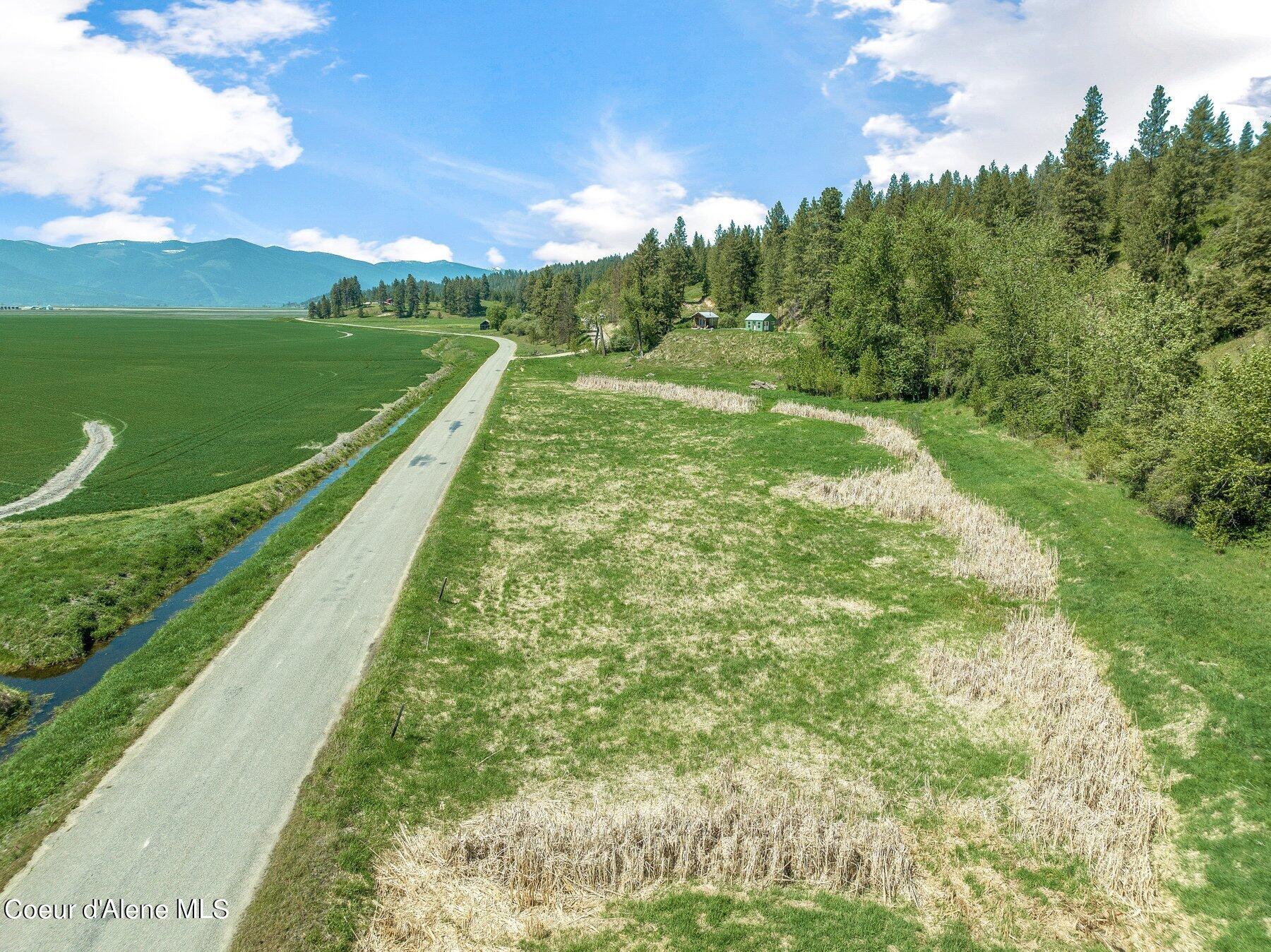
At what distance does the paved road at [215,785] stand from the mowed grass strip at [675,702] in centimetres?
94

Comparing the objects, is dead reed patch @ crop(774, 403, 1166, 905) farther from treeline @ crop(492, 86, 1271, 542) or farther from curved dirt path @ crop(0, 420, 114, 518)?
curved dirt path @ crop(0, 420, 114, 518)

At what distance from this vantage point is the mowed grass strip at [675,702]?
43.0ft

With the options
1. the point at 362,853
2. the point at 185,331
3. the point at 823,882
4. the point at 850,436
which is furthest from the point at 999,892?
the point at 185,331

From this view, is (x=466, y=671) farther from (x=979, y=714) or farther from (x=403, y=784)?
(x=979, y=714)

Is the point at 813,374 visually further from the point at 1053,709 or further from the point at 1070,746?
the point at 1070,746

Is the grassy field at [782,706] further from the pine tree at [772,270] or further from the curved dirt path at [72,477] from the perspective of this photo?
the pine tree at [772,270]

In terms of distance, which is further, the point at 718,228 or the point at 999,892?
the point at 718,228

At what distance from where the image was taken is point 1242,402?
26.6 meters

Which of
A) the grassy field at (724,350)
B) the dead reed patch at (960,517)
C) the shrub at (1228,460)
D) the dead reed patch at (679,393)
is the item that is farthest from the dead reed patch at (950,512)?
the grassy field at (724,350)

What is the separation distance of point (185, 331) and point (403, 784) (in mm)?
210255

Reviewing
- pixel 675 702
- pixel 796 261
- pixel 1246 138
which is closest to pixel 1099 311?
pixel 675 702

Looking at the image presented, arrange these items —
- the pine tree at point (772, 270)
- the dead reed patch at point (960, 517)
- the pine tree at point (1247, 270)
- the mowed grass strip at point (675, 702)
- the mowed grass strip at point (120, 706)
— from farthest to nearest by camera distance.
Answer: the pine tree at point (772, 270), the pine tree at point (1247, 270), the dead reed patch at point (960, 517), the mowed grass strip at point (120, 706), the mowed grass strip at point (675, 702)

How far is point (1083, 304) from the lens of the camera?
44.2 meters

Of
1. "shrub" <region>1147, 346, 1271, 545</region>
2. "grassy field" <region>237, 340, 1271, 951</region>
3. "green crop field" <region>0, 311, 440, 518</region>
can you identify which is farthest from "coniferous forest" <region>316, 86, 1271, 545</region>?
"green crop field" <region>0, 311, 440, 518</region>
